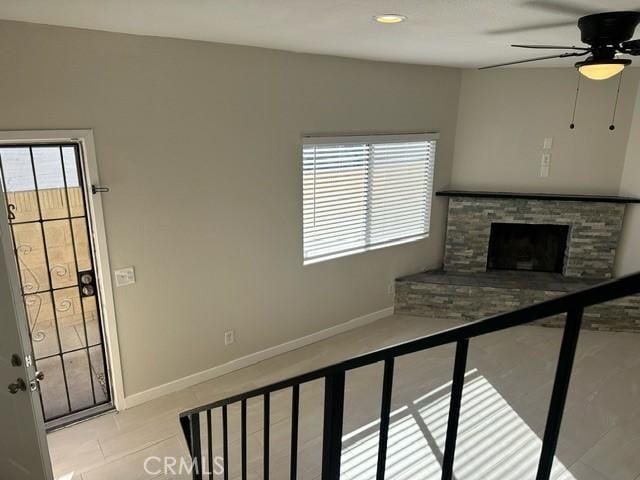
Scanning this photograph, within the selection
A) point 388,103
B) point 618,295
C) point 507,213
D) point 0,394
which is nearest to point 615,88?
point 507,213

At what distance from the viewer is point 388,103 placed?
13.5ft

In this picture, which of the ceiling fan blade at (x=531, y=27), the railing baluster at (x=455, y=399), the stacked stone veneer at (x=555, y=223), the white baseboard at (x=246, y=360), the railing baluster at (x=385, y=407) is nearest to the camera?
the railing baluster at (x=455, y=399)

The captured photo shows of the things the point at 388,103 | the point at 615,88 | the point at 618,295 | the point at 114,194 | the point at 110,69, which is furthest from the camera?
the point at 615,88

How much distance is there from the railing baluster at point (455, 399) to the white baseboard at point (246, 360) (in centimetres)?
315

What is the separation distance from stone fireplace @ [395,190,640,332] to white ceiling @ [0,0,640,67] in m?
2.06

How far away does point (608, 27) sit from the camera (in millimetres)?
2182

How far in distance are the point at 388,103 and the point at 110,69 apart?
243 centimetres

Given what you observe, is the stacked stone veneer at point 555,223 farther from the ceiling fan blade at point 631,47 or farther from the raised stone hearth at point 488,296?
the ceiling fan blade at point 631,47

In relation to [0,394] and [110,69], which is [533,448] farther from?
[110,69]

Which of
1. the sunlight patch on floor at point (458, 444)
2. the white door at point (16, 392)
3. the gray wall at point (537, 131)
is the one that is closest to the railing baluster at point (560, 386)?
the white door at point (16, 392)

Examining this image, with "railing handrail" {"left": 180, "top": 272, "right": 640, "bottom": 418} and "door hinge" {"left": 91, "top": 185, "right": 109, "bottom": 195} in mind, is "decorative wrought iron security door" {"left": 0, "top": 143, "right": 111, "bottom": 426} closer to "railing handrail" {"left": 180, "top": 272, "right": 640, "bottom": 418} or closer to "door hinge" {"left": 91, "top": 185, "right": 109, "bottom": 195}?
"door hinge" {"left": 91, "top": 185, "right": 109, "bottom": 195}

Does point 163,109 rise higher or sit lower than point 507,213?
higher

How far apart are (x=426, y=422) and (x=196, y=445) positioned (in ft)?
5.43

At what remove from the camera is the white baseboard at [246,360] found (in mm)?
3426
